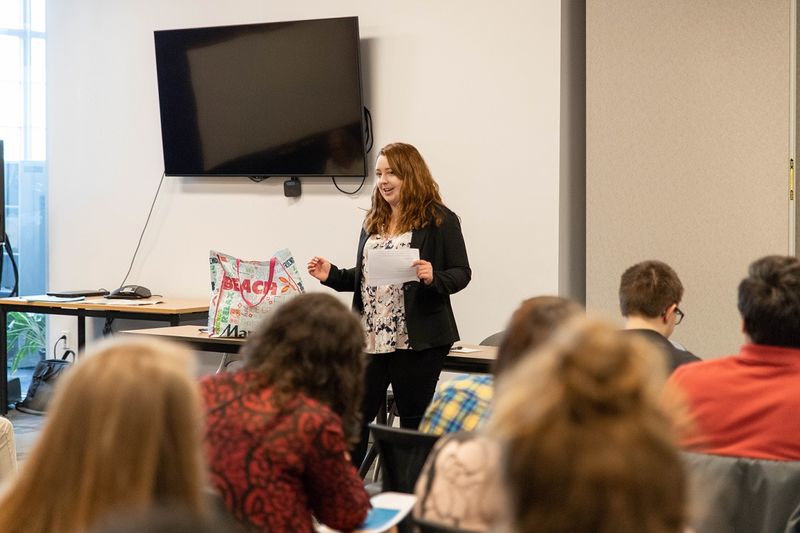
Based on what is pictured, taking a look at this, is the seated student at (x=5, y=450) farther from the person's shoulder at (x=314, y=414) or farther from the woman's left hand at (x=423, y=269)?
the woman's left hand at (x=423, y=269)

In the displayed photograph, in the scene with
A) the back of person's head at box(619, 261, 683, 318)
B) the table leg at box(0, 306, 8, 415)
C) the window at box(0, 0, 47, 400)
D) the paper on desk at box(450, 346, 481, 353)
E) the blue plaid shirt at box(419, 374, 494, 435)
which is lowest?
the table leg at box(0, 306, 8, 415)

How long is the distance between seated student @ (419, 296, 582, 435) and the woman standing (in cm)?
148

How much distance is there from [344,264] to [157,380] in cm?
460

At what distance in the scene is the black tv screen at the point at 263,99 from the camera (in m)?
5.66

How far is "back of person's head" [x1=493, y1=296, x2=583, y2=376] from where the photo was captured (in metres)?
1.77

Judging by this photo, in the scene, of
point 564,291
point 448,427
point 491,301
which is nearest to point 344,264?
point 491,301

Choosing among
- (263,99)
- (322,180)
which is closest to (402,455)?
(322,180)

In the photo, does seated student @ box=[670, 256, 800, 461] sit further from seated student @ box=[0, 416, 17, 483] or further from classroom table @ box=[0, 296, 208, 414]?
classroom table @ box=[0, 296, 208, 414]

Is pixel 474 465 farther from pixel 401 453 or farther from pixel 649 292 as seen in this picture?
pixel 649 292

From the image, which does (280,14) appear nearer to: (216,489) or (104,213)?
(104,213)

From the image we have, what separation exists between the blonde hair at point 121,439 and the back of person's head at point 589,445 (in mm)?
415

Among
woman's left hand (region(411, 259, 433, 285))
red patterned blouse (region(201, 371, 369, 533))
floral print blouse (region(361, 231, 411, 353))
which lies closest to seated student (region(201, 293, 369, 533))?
red patterned blouse (region(201, 371, 369, 533))

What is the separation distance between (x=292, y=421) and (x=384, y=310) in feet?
6.51

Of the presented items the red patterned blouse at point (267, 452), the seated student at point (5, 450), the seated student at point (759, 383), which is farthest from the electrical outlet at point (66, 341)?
the seated student at point (759, 383)
